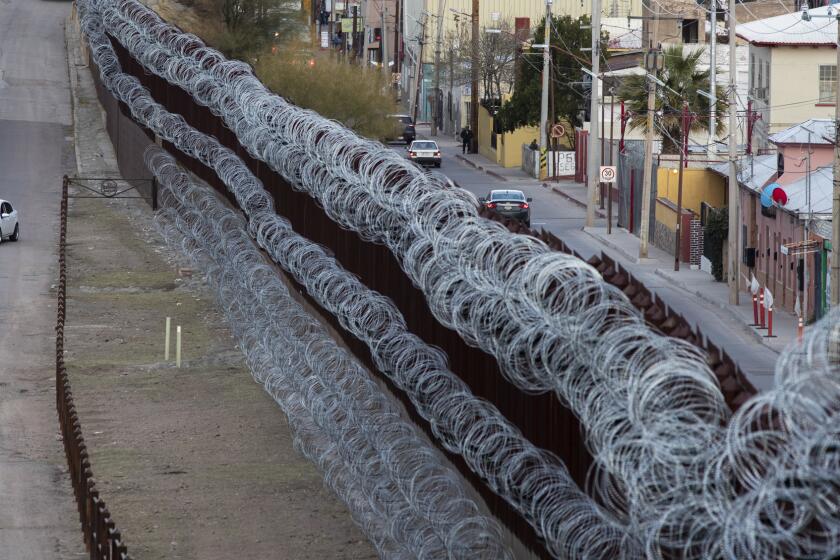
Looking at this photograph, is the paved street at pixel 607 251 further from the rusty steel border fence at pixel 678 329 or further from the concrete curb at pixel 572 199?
the rusty steel border fence at pixel 678 329

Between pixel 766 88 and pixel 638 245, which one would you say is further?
pixel 766 88

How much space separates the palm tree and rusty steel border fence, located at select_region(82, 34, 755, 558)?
71.2 ft

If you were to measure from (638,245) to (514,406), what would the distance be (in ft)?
116

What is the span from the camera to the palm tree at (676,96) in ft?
188

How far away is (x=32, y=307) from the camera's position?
4106 cm

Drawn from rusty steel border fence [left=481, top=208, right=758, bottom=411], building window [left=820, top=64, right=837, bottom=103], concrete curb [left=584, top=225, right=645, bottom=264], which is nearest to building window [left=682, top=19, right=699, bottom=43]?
building window [left=820, top=64, right=837, bottom=103]

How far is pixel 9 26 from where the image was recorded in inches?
4284

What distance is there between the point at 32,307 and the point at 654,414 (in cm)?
3111

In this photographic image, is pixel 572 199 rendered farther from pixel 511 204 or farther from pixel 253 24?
pixel 253 24

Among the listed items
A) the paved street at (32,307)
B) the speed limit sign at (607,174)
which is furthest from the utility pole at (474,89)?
the speed limit sign at (607,174)

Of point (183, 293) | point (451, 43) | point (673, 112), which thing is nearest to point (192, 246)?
point (183, 293)

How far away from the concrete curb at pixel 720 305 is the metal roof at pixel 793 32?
15744 millimetres

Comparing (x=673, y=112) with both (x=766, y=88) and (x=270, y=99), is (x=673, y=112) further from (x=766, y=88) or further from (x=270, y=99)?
(x=270, y=99)

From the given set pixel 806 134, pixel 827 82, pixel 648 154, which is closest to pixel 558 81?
pixel 827 82
